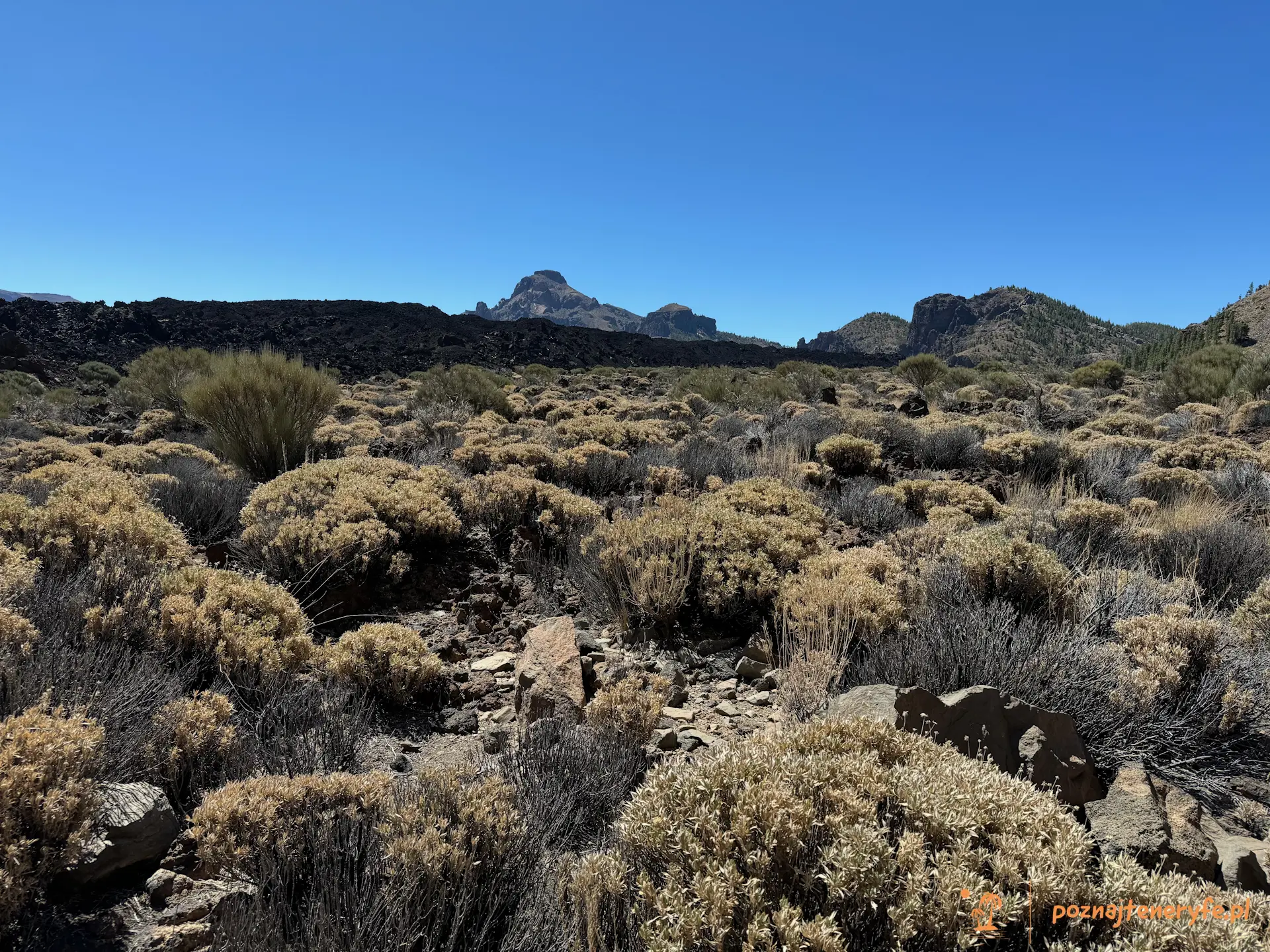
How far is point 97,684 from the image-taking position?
8.55ft

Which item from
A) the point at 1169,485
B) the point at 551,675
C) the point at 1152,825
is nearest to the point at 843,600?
the point at 1152,825

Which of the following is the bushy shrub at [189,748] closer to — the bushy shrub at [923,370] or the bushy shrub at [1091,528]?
the bushy shrub at [1091,528]

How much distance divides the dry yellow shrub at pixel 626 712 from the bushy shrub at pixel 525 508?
2.87m

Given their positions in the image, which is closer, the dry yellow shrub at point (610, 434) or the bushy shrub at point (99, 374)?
the dry yellow shrub at point (610, 434)

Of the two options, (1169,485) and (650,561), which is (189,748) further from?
(1169,485)

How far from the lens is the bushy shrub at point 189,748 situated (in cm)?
246

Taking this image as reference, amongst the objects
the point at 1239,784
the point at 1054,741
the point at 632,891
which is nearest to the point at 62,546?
the point at 632,891

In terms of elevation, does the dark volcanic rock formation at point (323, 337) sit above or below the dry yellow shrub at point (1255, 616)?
above

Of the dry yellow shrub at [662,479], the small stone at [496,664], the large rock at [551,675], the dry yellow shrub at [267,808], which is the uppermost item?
the dry yellow shrub at [662,479]

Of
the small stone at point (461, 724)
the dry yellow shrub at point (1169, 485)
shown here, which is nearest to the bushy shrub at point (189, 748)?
the small stone at point (461, 724)

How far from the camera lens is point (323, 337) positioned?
158ft

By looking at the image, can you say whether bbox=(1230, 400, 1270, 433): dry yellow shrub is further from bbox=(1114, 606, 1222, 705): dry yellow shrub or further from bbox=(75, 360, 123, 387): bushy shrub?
bbox=(75, 360, 123, 387): bushy shrub

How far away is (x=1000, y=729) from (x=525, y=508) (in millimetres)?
4633

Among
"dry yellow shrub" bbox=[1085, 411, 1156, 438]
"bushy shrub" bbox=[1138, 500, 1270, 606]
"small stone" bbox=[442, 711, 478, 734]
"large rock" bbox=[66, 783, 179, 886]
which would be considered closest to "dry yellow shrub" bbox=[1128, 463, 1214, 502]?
"bushy shrub" bbox=[1138, 500, 1270, 606]
